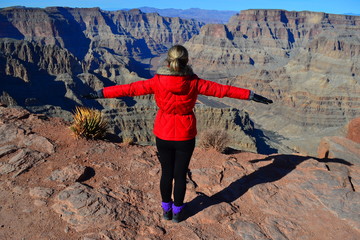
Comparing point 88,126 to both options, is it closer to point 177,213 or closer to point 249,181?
point 177,213

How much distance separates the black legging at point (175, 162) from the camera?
3822mm

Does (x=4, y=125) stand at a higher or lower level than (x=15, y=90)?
higher

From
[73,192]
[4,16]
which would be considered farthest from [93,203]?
[4,16]

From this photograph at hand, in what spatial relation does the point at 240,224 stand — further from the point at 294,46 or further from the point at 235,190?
the point at 294,46

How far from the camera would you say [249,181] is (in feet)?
19.6

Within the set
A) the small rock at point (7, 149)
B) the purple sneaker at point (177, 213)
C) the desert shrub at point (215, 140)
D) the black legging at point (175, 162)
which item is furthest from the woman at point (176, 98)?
the desert shrub at point (215, 140)

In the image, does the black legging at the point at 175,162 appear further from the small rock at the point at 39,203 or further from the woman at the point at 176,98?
the small rock at the point at 39,203

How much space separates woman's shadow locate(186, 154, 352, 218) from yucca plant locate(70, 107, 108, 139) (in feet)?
11.7

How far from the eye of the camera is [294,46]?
172875 mm

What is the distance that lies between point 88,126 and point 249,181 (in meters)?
4.26

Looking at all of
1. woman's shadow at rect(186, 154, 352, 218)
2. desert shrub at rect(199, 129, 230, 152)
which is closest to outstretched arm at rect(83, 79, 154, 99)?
woman's shadow at rect(186, 154, 352, 218)

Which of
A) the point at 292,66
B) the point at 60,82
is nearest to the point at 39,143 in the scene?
the point at 60,82

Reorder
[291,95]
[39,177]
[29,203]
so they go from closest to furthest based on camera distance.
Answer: [29,203]
[39,177]
[291,95]

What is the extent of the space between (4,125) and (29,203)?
352 centimetres
